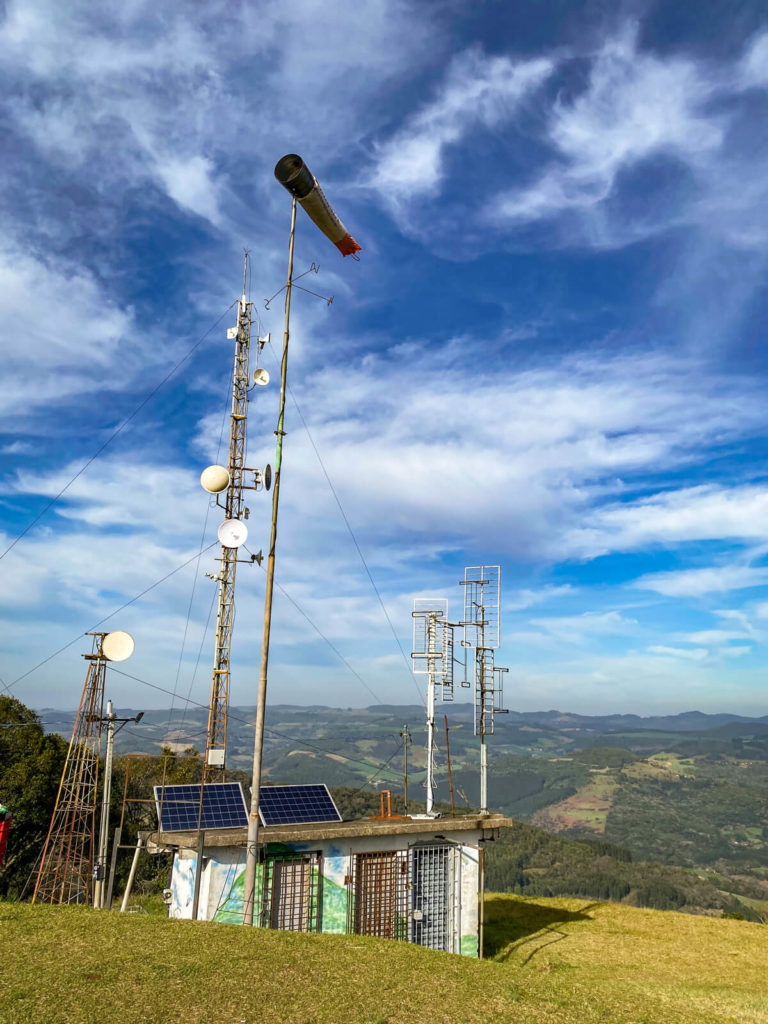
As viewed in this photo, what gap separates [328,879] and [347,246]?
18.3 metres

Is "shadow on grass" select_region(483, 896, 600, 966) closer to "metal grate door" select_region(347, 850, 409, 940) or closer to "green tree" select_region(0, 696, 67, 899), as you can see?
"metal grate door" select_region(347, 850, 409, 940)

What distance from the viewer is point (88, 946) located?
12.1 meters

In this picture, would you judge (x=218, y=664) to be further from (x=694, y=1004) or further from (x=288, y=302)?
(x=694, y=1004)

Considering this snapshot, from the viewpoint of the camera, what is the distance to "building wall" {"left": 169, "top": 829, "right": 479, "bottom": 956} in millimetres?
18094

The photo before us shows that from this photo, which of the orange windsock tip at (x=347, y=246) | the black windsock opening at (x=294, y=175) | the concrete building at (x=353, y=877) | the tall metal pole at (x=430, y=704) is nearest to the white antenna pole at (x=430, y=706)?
the tall metal pole at (x=430, y=704)

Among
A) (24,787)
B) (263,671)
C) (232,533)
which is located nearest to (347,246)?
(232,533)

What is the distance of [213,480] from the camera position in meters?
27.8

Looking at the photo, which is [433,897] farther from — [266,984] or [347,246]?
[347,246]

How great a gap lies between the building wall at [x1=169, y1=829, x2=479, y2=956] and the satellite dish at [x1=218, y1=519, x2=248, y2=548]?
885cm

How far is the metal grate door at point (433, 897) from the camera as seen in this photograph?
68.8 ft

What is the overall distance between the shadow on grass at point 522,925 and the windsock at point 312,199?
2210 centimetres

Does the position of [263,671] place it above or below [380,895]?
above

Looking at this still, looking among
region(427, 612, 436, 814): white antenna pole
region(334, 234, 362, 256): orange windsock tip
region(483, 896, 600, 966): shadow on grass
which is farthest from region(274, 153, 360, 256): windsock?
region(483, 896, 600, 966): shadow on grass

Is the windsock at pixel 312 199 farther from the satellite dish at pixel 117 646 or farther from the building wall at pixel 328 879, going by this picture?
the building wall at pixel 328 879
